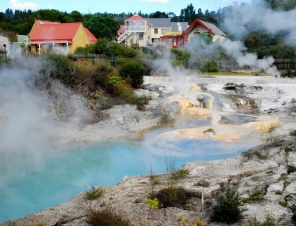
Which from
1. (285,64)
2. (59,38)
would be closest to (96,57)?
(59,38)

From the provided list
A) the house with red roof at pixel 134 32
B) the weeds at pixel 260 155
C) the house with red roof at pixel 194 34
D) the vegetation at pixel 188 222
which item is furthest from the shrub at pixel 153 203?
the house with red roof at pixel 134 32

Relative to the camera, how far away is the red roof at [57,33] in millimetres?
34969

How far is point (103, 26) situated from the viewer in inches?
1773

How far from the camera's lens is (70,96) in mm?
20047

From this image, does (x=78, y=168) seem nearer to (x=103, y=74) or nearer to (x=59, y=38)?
(x=103, y=74)

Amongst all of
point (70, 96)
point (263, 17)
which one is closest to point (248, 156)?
point (70, 96)

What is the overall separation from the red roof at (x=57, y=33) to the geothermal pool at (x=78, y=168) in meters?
22.5

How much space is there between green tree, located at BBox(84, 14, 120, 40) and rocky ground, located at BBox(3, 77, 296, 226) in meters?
22.4

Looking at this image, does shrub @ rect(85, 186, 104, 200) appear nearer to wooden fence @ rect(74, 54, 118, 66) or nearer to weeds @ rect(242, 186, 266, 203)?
weeds @ rect(242, 186, 266, 203)

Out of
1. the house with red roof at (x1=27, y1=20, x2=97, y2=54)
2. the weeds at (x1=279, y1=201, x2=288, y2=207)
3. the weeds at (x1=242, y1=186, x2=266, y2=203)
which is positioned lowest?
the weeds at (x1=242, y1=186, x2=266, y2=203)

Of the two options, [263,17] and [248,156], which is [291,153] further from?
[263,17]

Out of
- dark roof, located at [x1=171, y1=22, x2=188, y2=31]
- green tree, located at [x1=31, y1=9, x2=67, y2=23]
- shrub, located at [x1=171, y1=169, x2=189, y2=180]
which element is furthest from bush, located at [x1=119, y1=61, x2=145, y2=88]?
dark roof, located at [x1=171, y1=22, x2=188, y2=31]

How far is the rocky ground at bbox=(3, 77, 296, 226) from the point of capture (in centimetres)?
748

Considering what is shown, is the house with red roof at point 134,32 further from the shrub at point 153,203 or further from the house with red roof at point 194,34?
the shrub at point 153,203
